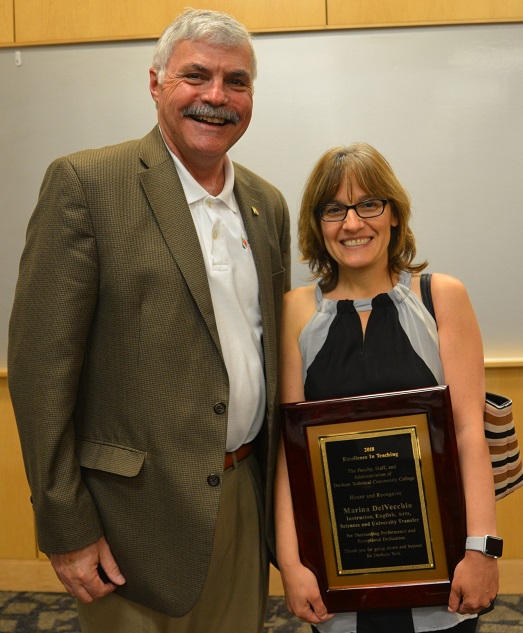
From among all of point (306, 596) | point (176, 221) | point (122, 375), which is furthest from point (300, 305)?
point (306, 596)

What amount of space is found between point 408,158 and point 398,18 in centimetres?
60

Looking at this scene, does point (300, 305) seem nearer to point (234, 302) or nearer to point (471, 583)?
point (234, 302)

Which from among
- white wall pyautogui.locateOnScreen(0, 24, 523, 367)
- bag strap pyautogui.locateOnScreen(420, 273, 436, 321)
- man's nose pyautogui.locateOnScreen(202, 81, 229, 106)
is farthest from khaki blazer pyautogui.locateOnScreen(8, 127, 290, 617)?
white wall pyautogui.locateOnScreen(0, 24, 523, 367)

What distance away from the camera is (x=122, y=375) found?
1801 mm

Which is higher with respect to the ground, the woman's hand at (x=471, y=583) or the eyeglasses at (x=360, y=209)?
the eyeglasses at (x=360, y=209)

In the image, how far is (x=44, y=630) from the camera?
10.9 ft

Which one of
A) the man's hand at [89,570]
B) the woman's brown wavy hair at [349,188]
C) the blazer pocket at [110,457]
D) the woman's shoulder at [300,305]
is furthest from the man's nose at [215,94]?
the man's hand at [89,570]

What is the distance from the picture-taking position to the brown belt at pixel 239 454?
193 centimetres

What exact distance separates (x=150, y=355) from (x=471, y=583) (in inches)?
35.7

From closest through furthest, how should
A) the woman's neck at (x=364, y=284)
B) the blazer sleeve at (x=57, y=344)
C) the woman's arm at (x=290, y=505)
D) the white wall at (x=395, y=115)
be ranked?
the blazer sleeve at (x=57, y=344) < the woman's arm at (x=290, y=505) < the woman's neck at (x=364, y=284) < the white wall at (x=395, y=115)

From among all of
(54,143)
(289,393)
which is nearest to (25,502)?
(54,143)

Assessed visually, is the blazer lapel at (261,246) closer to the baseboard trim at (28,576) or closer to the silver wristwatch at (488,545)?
the silver wristwatch at (488,545)

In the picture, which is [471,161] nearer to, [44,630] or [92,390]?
[92,390]

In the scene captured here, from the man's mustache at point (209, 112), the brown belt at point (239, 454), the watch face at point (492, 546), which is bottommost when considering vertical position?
the watch face at point (492, 546)
